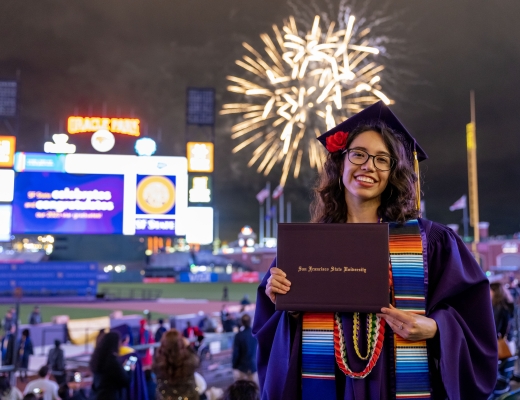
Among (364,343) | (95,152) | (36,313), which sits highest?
(95,152)

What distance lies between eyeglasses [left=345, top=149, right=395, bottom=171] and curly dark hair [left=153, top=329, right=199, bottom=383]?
3207 millimetres

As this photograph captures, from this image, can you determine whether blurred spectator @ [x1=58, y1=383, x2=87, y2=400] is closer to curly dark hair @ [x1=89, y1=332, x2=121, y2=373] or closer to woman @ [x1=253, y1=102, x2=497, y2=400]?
curly dark hair @ [x1=89, y1=332, x2=121, y2=373]

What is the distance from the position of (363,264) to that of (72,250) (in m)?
38.4

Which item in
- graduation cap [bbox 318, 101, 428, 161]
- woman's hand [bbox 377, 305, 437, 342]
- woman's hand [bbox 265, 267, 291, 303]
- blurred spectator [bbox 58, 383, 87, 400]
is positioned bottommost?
blurred spectator [bbox 58, 383, 87, 400]

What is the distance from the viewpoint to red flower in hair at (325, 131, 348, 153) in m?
2.36

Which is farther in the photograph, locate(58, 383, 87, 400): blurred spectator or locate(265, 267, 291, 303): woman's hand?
locate(58, 383, 87, 400): blurred spectator

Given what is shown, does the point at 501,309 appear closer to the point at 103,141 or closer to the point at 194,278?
the point at 103,141

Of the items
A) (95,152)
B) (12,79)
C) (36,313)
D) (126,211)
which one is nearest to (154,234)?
(126,211)

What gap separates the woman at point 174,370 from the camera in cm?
473

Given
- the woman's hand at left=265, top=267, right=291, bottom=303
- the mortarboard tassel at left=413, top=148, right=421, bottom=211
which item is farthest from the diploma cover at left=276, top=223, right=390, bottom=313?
the mortarboard tassel at left=413, top=148, right=421, bottom=211

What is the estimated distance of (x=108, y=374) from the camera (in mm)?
4910

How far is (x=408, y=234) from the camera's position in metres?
2.13

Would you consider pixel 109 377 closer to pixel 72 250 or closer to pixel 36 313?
pixel 36 313

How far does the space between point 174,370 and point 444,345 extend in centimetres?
341
